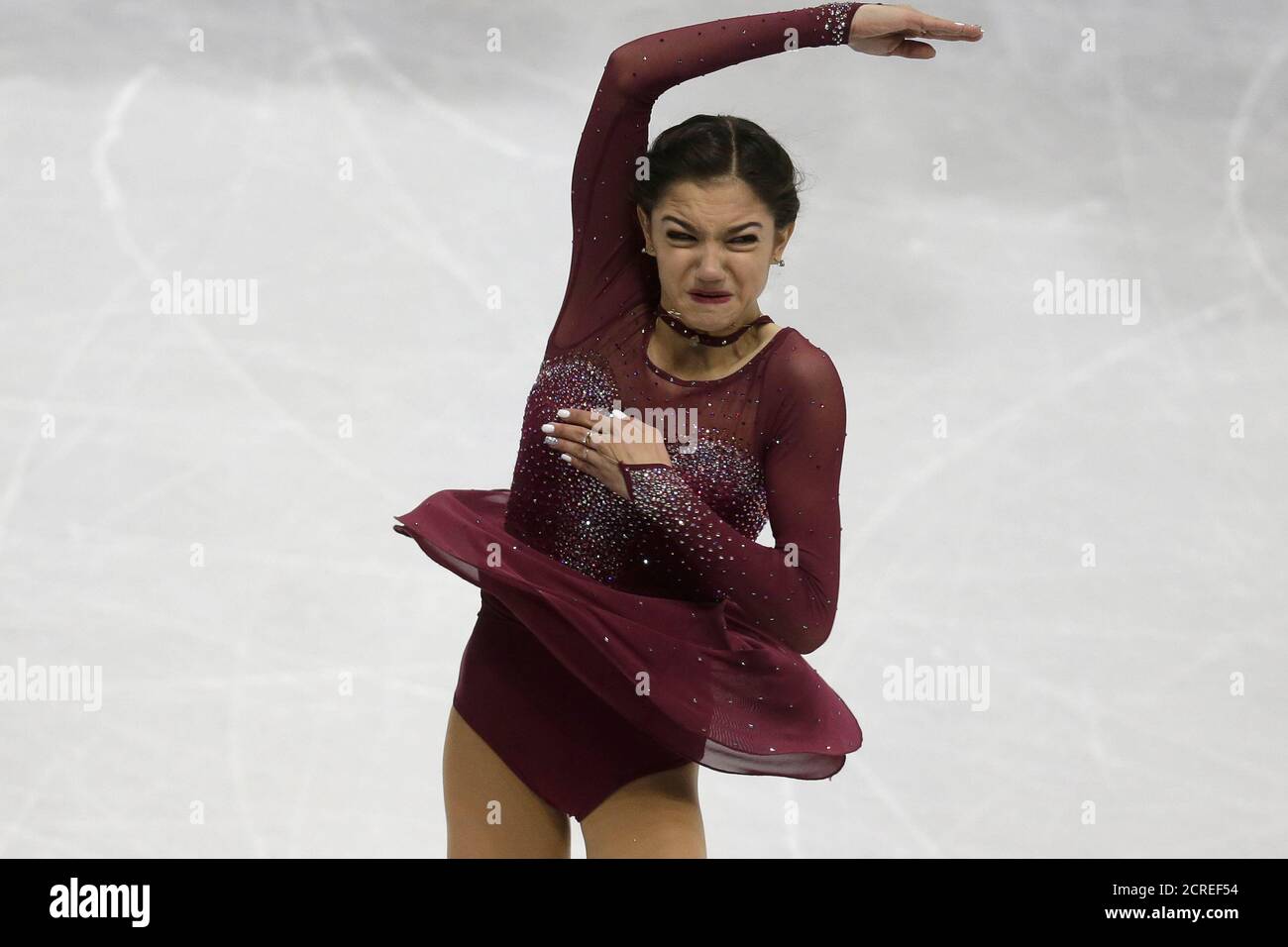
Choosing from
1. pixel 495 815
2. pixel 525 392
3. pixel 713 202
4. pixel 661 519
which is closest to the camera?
pixel 661 519

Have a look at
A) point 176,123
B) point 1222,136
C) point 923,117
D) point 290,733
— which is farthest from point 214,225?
point 1222,136

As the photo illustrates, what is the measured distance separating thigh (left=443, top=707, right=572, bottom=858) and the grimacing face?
646 mm

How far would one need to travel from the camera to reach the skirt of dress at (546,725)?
2223mm

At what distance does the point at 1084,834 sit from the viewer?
3.78 meters

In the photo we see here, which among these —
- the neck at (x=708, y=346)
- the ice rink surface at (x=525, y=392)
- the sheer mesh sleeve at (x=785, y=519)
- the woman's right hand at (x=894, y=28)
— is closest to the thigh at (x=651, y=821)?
the sheer mesh sleeve at (x=785, y=519)

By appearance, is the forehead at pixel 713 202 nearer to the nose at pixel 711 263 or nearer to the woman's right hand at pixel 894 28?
the nose at pixel 711 263

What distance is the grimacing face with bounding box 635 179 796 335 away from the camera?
2152mm

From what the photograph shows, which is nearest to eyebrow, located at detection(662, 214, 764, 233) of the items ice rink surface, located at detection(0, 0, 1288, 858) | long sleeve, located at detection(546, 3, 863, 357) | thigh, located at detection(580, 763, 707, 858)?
long sleeve, located at detection(546, 3, 863, 357)

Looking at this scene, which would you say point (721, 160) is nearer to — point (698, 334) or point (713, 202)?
point (713, 202)

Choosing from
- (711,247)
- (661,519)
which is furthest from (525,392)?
(661,519)

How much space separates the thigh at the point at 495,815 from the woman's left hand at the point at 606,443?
1.47 feet

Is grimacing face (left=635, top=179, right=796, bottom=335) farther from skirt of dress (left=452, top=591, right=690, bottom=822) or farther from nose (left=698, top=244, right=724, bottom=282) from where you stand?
skirt of dress (left=452, top=591, right=690, bottom=822)

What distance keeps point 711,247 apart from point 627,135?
0.20 metres

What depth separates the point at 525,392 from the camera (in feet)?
13.7
